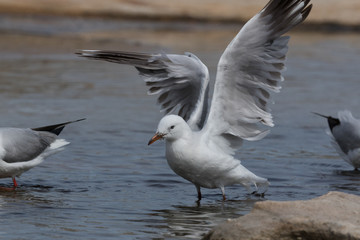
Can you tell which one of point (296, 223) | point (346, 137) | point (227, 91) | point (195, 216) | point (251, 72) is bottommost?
point (195, 216)

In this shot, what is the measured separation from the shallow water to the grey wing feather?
11.2 inches

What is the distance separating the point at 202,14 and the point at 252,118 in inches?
626

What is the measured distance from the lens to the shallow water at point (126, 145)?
265 inches

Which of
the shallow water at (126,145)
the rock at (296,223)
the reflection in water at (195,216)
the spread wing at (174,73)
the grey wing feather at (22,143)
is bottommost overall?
the shallow water at (126,145)

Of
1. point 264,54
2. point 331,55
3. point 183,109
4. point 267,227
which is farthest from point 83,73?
point 267,227

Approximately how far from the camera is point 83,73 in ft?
49.8

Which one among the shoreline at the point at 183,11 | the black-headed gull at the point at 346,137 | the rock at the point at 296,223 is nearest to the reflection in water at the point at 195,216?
the rock at the point at 296,223

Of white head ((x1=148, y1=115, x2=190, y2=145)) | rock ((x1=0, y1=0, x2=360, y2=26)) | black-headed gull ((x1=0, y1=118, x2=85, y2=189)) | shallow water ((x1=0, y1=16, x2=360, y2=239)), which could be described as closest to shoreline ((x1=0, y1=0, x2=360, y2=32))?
rock ((x1=0, y1=0, x2=360, y2=26))

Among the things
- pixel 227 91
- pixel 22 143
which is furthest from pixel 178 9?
pixel 227 91

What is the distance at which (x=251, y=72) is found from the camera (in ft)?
24.5

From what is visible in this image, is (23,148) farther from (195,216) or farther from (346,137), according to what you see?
(346,137)

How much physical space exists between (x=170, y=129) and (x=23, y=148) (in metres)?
1.81

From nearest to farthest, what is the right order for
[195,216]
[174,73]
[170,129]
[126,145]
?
[195,216] → [170,129] → [174,73] → [126,145]

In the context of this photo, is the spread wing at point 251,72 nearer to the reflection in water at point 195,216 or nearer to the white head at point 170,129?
the white head at point 170,129
